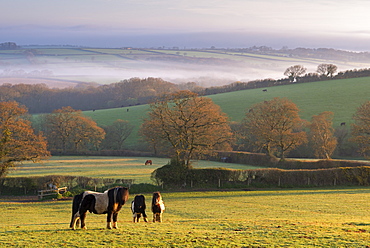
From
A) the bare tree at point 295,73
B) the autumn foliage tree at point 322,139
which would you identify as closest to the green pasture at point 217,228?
the autumn foliage tree at point 322,139

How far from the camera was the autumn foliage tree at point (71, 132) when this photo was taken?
83375 millimetres

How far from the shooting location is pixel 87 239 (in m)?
15.2

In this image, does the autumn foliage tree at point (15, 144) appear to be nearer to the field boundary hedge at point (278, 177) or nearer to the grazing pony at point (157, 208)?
the field boundary hedge at point (278, 177)

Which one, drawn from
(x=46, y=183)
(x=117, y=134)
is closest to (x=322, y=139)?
(x=46, y=183)

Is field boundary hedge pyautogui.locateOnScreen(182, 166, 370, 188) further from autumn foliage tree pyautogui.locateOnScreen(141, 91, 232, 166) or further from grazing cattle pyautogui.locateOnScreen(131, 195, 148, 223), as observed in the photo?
grazing cattle pyautogui.locateOnScreen(131, 195, 148, 223)

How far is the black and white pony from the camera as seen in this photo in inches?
701

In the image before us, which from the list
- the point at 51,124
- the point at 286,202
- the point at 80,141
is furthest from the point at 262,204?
the point at 51,124

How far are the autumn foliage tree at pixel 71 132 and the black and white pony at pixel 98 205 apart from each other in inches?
2634

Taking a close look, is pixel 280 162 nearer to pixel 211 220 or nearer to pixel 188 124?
pixel 188 124

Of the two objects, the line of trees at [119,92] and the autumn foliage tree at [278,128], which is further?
the line of trees at [119,92]

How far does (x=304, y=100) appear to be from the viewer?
99250mm

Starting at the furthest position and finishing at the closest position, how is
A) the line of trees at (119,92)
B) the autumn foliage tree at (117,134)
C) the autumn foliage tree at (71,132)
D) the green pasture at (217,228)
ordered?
the line of trees at (119,92)
the autumn foliage tree at (117,134)
the autumn foliage tree at (71,132)
the green pasture at (217,228)

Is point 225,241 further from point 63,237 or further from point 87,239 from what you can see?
point 63,237

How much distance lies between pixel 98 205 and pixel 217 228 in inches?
222
